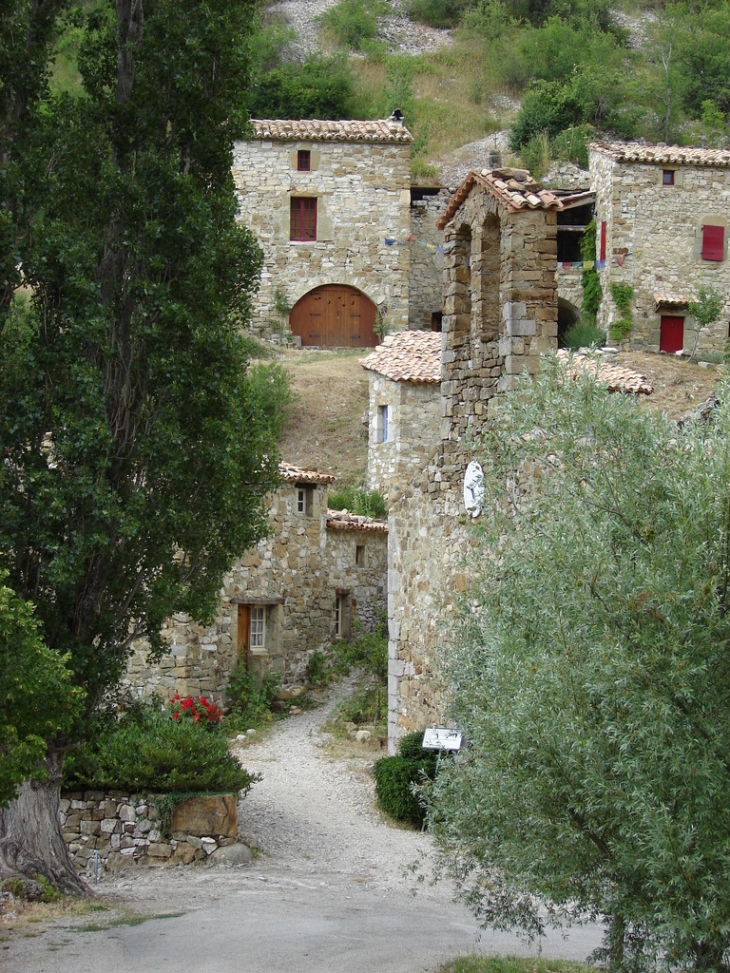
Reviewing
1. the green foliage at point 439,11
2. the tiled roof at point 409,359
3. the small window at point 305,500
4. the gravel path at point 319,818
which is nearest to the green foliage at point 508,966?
the gravel path at point 319,818

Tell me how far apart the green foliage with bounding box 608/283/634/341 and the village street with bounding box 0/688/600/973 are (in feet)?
72.2

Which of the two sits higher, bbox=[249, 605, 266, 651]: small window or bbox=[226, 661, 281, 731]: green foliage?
bbox=[249, 605, 266, 651]: small window

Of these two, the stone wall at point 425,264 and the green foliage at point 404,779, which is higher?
the stone wall at point 425,264

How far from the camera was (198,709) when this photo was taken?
56.2 feet

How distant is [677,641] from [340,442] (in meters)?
24.0

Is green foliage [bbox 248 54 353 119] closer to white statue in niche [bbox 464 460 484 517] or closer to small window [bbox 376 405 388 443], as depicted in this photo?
small window [bbox 376 405 388 443]

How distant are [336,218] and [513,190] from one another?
2450 cm

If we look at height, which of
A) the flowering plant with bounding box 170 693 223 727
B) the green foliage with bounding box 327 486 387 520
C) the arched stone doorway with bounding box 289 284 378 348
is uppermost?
the arched stone doorway with bounding box 289 284 378 348

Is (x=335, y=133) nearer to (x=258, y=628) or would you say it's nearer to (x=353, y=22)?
(x=258, y=628)

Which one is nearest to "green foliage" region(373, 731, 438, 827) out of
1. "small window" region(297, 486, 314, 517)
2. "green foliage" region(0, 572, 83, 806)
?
"green foliage" region(0, 572, 83, 806)

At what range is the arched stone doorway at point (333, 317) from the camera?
36844 mm

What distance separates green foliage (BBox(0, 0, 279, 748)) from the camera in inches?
402

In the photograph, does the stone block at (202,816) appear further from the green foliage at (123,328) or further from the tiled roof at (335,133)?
the tiled roof at (335,133)

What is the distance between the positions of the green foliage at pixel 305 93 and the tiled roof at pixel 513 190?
3111 centimetres
